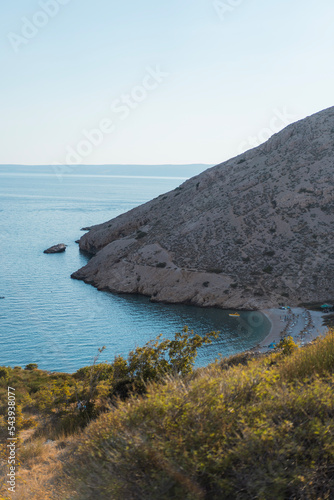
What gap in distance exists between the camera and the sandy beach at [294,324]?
147ft

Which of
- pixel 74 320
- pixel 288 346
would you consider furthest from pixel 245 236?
pixel 288 346

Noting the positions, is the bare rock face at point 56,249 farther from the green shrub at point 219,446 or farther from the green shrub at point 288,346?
the green shrub at point 219,446

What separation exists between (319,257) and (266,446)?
60023 mm

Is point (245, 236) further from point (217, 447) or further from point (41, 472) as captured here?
point (217, 447)

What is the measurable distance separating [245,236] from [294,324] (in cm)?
2292

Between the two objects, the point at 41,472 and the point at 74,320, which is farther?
the point at 74,320

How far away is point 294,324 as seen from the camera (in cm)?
4953

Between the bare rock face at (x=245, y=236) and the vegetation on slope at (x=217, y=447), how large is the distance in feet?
169

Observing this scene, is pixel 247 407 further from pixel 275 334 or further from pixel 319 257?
pixel 319 257

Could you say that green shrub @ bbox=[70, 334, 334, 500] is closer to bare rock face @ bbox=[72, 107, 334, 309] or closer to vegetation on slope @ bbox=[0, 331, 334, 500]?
vegetation on slope @ bbox=[0, 331, 334, 500]

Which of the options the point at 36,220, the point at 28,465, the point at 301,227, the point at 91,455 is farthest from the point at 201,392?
the point at 36,220

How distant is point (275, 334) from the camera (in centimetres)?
4759

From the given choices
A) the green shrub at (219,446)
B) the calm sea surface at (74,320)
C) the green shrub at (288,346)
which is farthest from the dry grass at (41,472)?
the calm sea surface at (74,320)

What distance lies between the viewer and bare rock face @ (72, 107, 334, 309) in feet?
199
